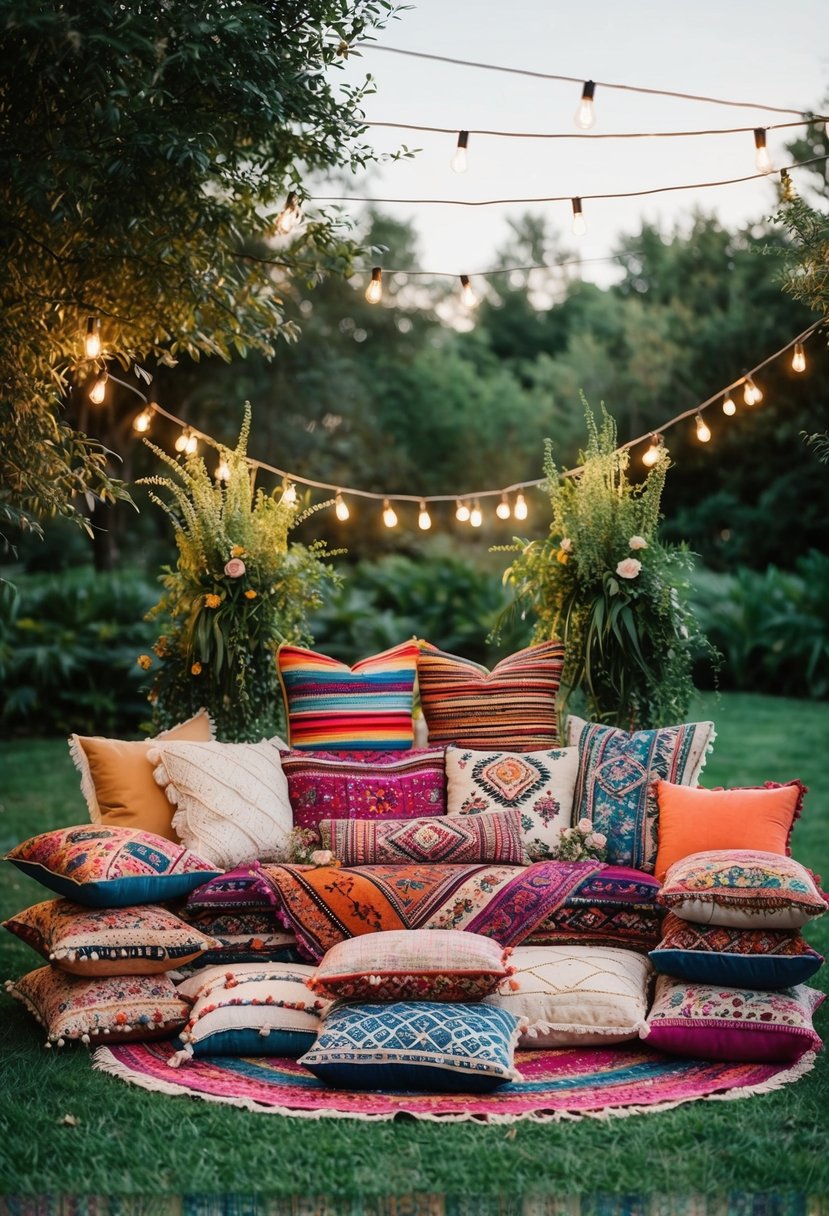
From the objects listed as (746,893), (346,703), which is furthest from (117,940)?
(746,893)

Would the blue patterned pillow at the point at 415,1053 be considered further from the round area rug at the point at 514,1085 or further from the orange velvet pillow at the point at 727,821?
the orange velvet pillow at the point at 727,821

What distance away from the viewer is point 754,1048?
339 cm

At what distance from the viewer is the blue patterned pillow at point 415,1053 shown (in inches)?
123

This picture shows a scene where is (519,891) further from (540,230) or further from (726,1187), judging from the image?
(540,230)

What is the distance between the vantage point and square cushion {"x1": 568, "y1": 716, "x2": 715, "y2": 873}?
13.8ft

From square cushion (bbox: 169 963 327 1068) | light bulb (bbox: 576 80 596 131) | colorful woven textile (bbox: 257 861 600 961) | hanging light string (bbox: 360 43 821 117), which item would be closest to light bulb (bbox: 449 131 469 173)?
hanging light string (bbox: 360 43 821 117)

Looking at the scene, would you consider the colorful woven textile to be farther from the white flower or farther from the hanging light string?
the hanging light string

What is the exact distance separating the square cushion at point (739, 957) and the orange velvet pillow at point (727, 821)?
453 mm

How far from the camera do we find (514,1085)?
10.7 feet

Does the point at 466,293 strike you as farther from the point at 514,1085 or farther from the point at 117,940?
the point at 514,1085

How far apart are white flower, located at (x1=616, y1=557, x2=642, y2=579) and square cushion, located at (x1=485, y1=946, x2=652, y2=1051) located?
5.56ft

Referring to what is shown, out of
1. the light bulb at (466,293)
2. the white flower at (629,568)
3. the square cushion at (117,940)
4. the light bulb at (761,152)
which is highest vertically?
the light bulb at (761,152)

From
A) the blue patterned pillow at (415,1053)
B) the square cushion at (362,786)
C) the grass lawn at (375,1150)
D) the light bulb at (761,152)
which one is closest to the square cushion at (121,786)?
the square cushion at (362,786)

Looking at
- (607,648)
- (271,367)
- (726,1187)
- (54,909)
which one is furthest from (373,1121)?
(271,367)
